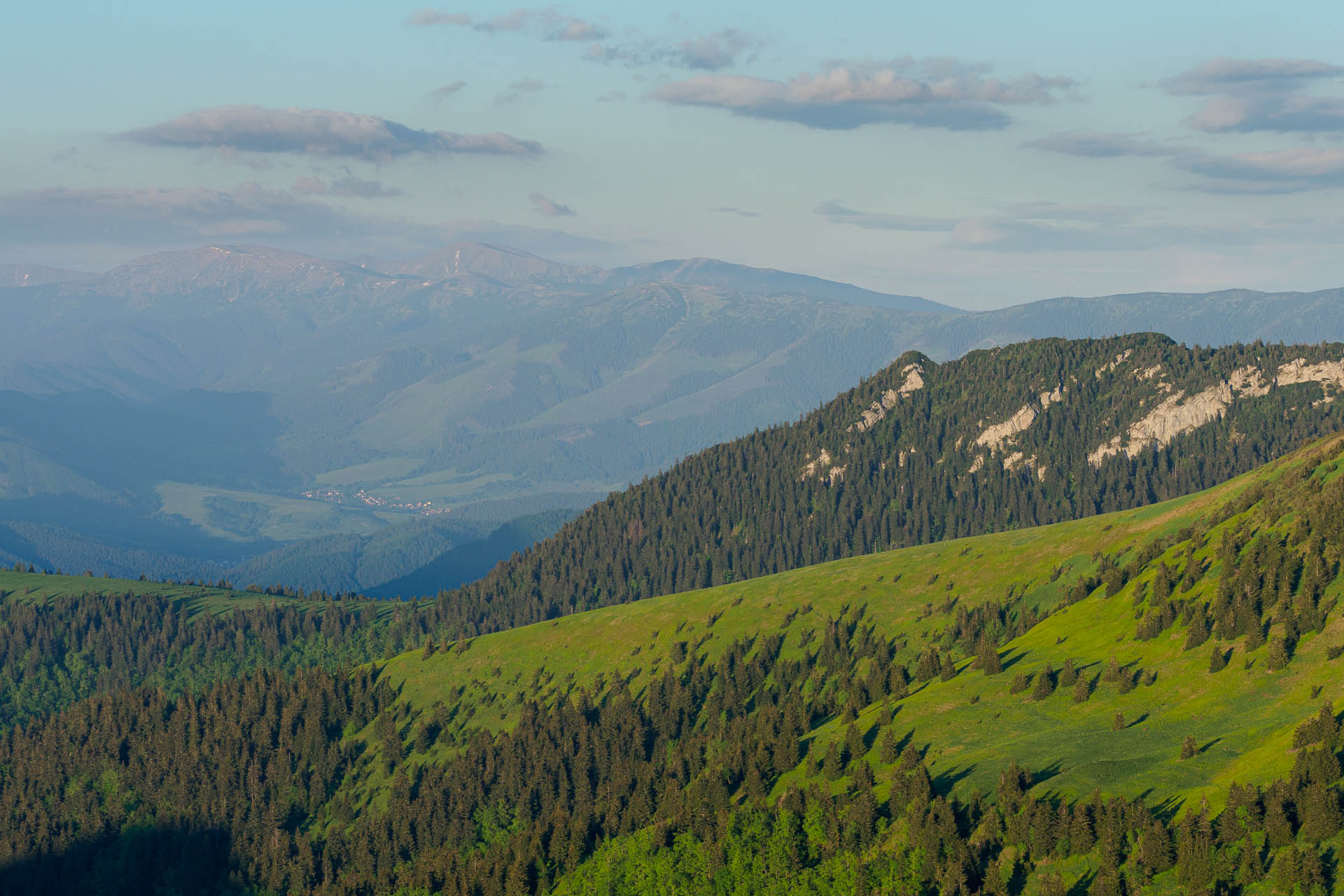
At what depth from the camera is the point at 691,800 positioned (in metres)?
179

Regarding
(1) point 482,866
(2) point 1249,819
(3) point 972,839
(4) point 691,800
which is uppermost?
(2) point 1249,819

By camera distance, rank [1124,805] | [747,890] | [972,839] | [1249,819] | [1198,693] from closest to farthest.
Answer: [1249,819], [1124,805], [972,839], [747,890], [1198,693]

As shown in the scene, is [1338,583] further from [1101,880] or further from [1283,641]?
[1101,880]

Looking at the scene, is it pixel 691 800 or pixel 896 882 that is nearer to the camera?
pixel 896 882

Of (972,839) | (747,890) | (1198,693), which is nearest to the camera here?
(972,839)

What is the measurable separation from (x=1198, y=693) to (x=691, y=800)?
6684 cm

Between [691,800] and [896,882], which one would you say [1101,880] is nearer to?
[896,882]

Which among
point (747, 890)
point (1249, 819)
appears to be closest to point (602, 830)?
point (747, 890)

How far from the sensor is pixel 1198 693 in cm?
16025

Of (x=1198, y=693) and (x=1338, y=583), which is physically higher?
(x=1338, y=583)

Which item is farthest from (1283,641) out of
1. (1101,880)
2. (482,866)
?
(482,866)

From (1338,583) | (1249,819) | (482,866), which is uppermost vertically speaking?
(1338,583)

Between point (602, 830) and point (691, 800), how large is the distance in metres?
22.3

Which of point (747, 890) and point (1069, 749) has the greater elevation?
point (1069, 749)
